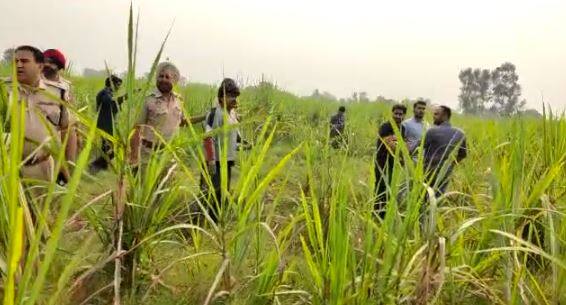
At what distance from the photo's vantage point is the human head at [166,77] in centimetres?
294

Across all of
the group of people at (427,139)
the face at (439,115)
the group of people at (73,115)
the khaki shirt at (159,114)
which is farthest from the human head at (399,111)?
the khaki shirt at (159,114)

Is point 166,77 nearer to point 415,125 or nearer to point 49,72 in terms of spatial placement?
point 49,72

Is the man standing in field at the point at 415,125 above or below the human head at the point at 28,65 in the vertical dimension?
below

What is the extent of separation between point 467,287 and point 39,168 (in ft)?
6.28

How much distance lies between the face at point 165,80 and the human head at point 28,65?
0.93m

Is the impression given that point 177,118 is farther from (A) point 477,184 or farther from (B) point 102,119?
(A) point 477,184

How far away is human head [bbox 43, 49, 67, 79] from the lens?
322 centimetres

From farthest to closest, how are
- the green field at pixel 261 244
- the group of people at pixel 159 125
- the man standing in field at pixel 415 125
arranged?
the man standing in field at pixel 415 125 → the group of people at pixel 159 125 → the green field at pixel 261 244

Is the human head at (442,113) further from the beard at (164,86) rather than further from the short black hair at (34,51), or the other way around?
the short black hair at (34,51)

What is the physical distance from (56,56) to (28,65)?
139cm

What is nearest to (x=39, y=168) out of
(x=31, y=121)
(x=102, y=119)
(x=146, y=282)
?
(x=31, y=121)

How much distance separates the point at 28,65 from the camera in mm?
2018

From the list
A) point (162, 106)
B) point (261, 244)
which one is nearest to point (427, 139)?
point (162, 106)

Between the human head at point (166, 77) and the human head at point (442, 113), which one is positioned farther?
the human head at point (442, 113)
